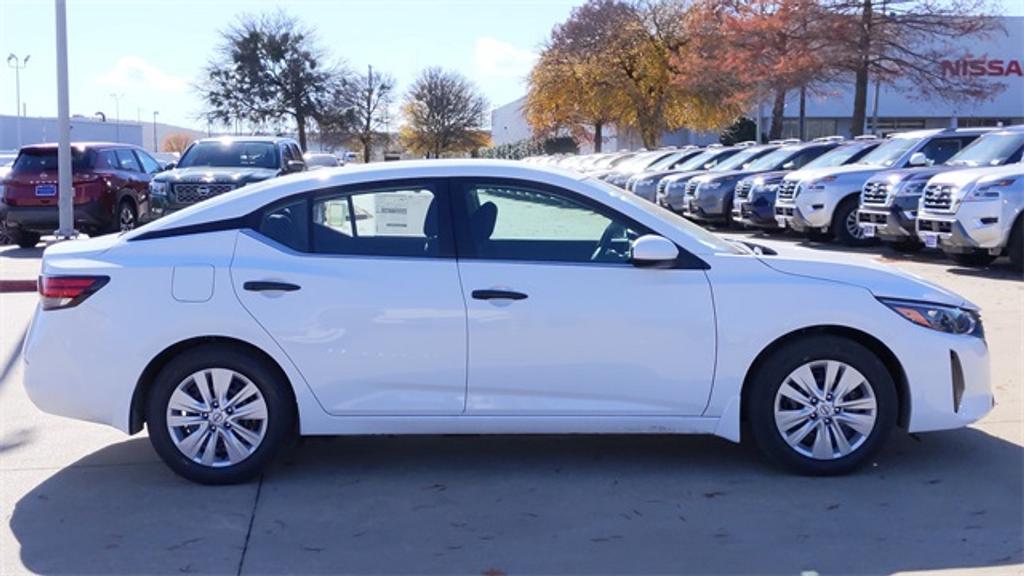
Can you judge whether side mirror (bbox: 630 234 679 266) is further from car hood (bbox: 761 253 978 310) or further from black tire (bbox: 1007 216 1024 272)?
black tire (bbox: 1007 216 1024 272)

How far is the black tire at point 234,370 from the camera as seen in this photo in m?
5.41

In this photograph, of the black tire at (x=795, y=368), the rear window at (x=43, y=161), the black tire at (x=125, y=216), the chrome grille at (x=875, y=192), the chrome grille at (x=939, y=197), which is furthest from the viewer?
the black tire at (x=125, y=216)

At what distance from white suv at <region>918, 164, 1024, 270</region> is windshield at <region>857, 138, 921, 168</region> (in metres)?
2.88

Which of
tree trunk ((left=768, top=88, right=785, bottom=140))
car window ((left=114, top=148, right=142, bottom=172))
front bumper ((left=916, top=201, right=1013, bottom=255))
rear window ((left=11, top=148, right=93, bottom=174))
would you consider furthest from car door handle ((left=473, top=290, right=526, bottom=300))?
tree trunk ((left=768, top=88, right=785, bottom=140))

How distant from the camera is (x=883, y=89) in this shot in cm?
5294

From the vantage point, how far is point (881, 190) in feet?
49.5

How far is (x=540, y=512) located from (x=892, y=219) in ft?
36.1

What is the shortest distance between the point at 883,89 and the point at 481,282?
5184cm

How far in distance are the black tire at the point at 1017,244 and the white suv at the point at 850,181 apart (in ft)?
10.0

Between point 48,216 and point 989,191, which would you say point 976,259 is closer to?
point 989,191

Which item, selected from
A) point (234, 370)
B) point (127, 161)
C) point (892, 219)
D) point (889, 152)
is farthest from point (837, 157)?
point (234, 370)

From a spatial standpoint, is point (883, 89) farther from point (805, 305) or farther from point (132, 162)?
point (805, 305)

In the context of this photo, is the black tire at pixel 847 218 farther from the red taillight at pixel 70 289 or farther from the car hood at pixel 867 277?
the red taillight at pixel 70 289

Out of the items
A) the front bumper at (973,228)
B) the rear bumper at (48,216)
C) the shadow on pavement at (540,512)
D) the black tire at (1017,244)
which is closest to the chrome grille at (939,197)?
the front bumper at (973,228)
